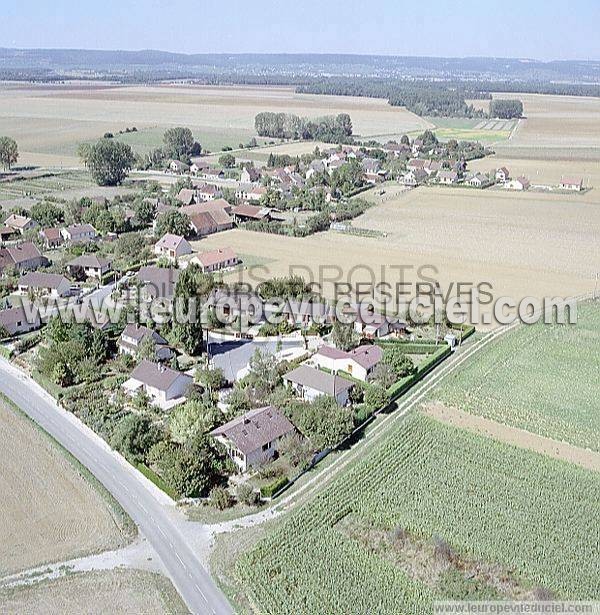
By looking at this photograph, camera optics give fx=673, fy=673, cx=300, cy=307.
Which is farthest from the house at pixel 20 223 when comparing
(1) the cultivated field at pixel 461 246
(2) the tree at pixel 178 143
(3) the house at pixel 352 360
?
(2) the tree at pixel 178 143

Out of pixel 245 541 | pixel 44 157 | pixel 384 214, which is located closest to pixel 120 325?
pixel 245 541

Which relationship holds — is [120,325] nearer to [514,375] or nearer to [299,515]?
[299,515]

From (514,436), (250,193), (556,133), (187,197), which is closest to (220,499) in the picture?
(514,436)

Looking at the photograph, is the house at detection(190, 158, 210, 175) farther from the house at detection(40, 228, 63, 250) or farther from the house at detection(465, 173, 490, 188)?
the house at detection(40, 228, 63, 250)

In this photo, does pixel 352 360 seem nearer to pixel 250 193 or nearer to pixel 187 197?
pixel 187 197

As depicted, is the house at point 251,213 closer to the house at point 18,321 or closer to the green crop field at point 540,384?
the house at point 18,321

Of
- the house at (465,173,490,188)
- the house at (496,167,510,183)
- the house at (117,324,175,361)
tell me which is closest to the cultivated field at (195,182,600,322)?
the house at (465,173,490,188)
